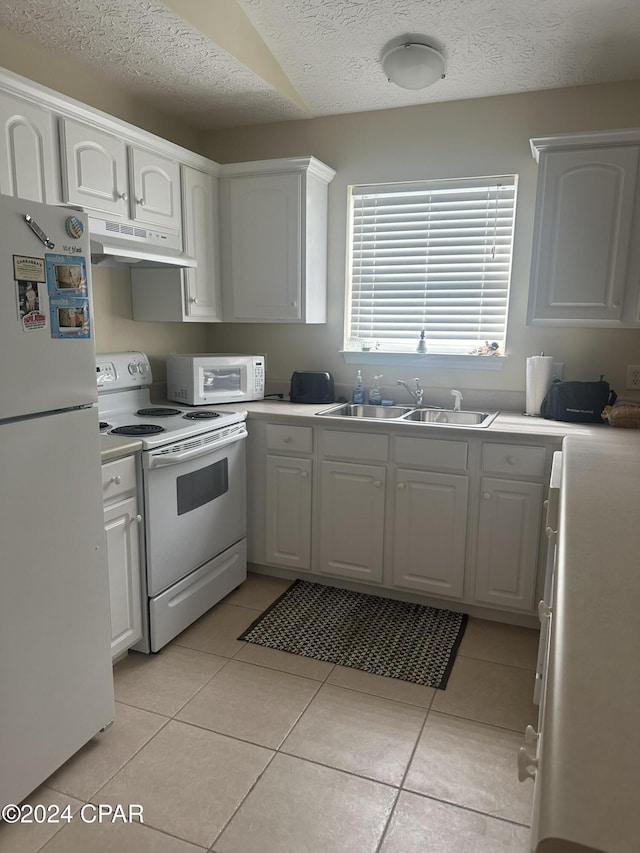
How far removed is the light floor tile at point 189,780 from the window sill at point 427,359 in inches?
83.4

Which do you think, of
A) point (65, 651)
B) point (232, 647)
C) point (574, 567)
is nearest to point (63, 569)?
point (65, 651)

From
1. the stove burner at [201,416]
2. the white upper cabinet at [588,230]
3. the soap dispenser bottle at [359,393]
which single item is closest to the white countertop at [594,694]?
the white upper cabinet at [588,230]

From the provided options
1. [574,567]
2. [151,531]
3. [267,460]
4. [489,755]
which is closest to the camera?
[574,567]

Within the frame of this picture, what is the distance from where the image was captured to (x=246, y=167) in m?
3.21

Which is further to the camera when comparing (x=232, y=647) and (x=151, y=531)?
(x=232, y=647)

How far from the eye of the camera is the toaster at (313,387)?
3365mm

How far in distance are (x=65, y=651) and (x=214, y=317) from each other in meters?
2.05

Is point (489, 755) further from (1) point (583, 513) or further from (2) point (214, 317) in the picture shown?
(2) point (214, 317)

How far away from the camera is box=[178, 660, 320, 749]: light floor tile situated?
6.79 feet

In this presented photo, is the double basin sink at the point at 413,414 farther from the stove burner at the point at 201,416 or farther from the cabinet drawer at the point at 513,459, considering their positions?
the stove burner at the point at 201,416

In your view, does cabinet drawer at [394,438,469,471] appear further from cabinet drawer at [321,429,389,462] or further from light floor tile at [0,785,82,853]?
light floor tile at [0,785,82,853]

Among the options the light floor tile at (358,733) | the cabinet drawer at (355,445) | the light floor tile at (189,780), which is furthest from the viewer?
the cabinet drawer at (355,445)

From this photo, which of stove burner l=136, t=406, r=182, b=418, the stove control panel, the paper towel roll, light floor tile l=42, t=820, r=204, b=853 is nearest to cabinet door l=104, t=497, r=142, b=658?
light floor tile l=42, t=820, r=204, b=853

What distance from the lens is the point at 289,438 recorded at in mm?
3020
